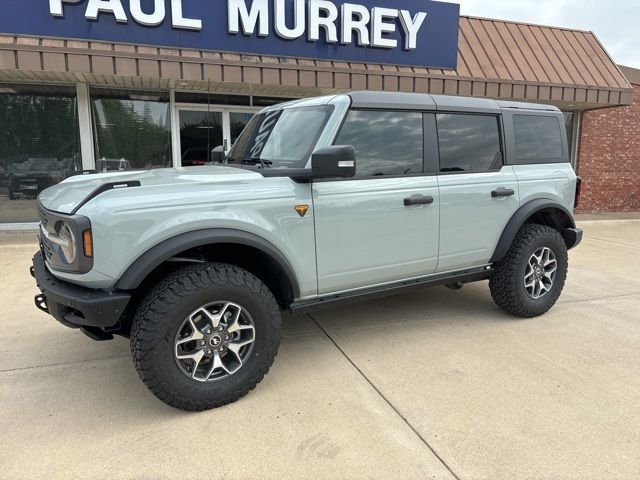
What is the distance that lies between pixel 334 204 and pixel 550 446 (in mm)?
1886

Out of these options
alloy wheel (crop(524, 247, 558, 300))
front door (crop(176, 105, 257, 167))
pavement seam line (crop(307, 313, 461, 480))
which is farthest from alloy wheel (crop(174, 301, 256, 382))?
front door (crop(176, 105, 257, 167))

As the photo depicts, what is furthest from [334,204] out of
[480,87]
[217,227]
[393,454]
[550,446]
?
[480,87]

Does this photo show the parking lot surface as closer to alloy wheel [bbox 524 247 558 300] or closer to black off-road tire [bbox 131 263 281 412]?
black off-road tire [bbox 131 263 281 412]

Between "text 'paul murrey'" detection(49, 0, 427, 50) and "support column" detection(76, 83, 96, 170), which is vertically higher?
"text 'paul murrey'" detection(49, 0, 427, 50)

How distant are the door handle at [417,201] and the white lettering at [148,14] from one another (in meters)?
5.97

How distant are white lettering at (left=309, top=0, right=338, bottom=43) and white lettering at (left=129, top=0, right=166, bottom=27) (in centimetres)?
247

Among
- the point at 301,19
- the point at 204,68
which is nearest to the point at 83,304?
the point at 204,68

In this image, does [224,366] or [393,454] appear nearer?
[393,454]

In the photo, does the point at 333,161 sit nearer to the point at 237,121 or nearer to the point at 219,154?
the point at 219,154

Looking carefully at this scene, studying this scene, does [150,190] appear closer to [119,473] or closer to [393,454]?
[119,473]

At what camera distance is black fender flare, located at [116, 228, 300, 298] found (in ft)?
8.46

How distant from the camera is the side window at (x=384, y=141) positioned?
3396 mm

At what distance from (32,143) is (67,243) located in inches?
295

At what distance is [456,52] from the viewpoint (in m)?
9.29
